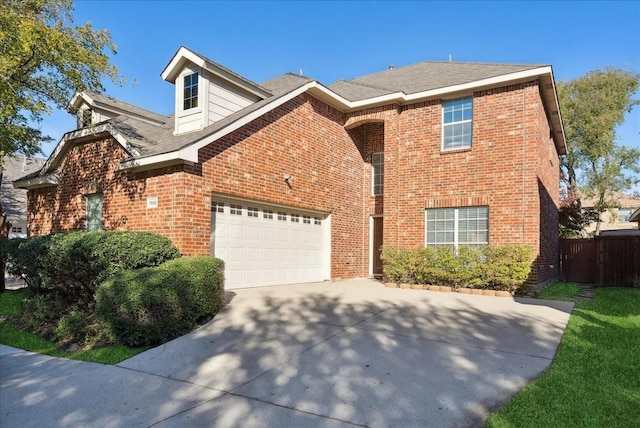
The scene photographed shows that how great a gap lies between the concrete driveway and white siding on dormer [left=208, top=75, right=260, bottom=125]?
18.0ft

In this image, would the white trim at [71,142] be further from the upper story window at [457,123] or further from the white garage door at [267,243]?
the upper story window at [457,123]

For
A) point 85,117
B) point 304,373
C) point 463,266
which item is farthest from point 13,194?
point 304,373

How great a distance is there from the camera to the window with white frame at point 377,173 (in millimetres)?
15398

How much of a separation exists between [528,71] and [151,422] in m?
12.0

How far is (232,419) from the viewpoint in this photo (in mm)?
4062

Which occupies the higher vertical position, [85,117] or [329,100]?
[329,100]

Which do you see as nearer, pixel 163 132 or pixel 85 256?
pixel 85 256

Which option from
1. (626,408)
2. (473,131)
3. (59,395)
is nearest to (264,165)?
(473,131)

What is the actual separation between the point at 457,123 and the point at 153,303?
33.5 feet

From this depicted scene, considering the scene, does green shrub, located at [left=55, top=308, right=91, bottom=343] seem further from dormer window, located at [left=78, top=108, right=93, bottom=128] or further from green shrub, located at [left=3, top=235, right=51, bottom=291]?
dormer window, located at [left=78, top=108, right=93, bottom=128]

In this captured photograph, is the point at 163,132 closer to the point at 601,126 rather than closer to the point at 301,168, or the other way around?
the point at 301,168

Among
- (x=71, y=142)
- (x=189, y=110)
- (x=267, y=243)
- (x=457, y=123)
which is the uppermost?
(x=457, y=123)

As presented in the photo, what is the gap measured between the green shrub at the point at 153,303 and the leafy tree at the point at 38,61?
4437 mm

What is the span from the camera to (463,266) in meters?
11.2
